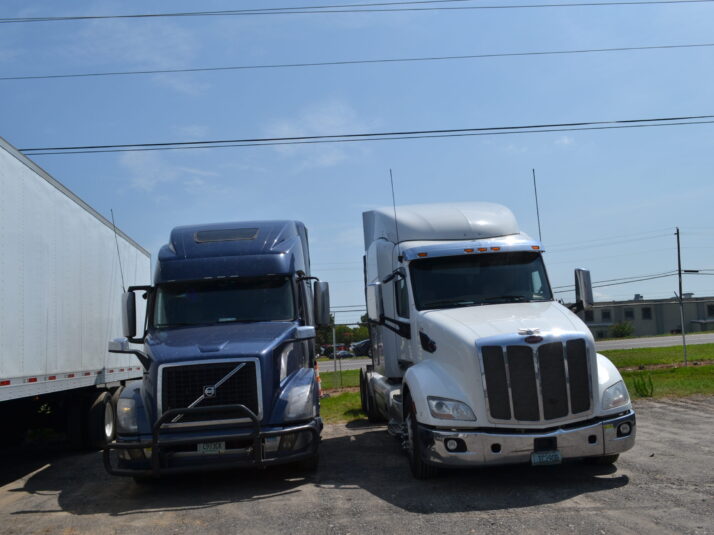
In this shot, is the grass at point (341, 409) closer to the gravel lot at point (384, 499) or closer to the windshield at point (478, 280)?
the gravel lot at point (384, 499)

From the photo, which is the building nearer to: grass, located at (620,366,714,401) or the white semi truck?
grass, located at (620,366,714,401)

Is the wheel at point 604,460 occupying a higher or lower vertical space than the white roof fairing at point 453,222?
lower

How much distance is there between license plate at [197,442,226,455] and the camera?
864 centimetres

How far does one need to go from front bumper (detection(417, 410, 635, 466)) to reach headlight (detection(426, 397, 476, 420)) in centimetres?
15

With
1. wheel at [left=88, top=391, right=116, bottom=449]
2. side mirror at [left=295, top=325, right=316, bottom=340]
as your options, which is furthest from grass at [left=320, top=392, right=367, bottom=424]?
side mirror at [left=295, top=325, right=316, bottom=340]

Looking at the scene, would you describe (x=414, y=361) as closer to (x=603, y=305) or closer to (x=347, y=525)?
(x=347, y=525)

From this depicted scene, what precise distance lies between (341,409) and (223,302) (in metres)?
8.94

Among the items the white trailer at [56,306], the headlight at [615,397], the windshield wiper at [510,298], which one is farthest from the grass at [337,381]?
the headlight at [615,397]

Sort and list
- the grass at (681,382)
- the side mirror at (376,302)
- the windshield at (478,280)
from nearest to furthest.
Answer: the windshield at (478,280) < the side mirror at (376,302) < the grass at (681,382)

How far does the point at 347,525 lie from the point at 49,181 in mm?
6708

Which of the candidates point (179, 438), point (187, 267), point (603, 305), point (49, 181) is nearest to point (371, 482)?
point (179, 438)

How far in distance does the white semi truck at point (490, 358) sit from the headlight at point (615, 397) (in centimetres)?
→ 1

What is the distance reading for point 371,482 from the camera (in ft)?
29.2

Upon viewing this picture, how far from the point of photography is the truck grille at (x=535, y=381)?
8.01 meters
